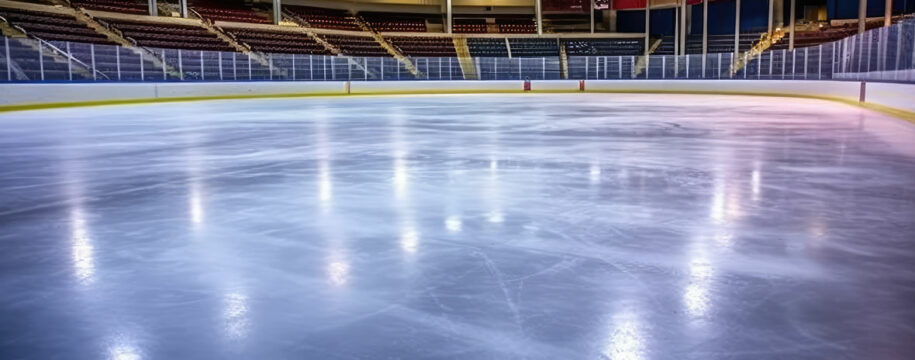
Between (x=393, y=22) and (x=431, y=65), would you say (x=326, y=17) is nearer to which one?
(x=393, y=22)

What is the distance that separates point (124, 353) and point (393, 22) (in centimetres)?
4103

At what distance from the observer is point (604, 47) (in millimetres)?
41375

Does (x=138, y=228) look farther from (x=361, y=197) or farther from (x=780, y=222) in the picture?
(x=780, y=222)

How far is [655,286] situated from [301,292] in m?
1.30

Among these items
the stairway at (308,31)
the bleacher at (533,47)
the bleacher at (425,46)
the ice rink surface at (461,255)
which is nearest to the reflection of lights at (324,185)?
the ice rink surface at (461,255)

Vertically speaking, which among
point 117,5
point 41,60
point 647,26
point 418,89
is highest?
point 117,5

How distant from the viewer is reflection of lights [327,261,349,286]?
9.78 ft

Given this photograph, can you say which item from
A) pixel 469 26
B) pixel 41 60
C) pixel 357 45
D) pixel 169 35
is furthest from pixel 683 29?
pixel 41 60

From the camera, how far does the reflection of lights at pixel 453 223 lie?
3.95 metres

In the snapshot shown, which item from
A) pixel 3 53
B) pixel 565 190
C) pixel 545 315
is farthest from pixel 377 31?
pixel 545 315

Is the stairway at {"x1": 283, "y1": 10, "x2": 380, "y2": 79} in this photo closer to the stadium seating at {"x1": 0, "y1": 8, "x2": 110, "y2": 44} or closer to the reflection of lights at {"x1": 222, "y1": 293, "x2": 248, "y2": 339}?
the stadium seating at {"x1": 0, "y1": 8, "x2": 110, "y2": 44}

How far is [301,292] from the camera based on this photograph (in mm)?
2844

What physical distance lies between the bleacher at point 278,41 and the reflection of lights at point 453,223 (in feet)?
97.2

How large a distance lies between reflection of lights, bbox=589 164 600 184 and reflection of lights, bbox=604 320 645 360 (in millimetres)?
3139
